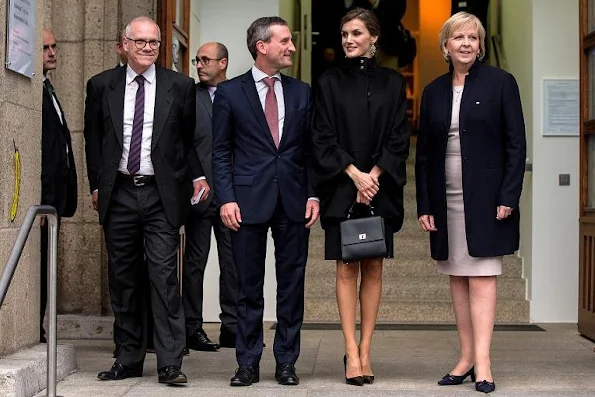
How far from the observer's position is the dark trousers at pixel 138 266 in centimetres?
647

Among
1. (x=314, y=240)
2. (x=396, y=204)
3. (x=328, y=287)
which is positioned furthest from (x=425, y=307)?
(x=396, y=204)

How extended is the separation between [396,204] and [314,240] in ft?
15.8

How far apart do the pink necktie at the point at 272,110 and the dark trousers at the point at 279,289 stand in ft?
1.21

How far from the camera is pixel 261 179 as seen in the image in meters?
6.39

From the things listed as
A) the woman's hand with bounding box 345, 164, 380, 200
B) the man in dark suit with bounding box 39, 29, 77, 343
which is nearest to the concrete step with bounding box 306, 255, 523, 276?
the man in dark suit with bounding box 39, 29, 77, 343

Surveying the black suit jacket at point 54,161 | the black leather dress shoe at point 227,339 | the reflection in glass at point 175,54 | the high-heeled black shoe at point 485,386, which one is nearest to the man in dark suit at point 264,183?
the high-heeled black shoe at point 485,386

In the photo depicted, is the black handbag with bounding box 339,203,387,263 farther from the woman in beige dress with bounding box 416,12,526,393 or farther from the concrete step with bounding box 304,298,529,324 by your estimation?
the concrete step with bounding box 304,298,529,324

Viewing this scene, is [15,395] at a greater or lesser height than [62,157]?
lesser

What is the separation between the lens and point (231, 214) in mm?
6387

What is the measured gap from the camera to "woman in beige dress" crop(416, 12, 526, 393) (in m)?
6.30

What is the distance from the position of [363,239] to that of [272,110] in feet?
2.76

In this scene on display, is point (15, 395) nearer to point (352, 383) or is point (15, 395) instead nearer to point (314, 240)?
point (352, 383)

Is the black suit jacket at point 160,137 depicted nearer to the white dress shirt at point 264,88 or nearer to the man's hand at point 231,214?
the man's hand at point 231,214

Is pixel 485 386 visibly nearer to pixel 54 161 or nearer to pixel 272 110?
pixel 272 110
